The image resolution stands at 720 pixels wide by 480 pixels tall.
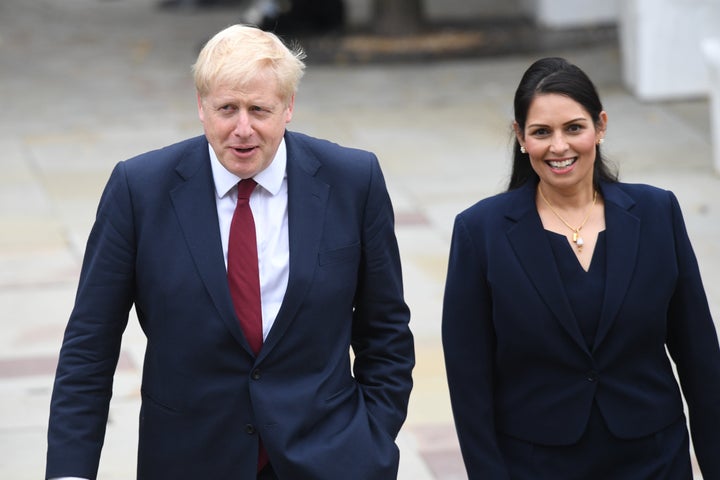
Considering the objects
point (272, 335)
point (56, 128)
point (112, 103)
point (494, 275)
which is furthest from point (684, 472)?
point (112, 103)

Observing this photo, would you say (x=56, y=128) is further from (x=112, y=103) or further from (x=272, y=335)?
(x=272, y=335)

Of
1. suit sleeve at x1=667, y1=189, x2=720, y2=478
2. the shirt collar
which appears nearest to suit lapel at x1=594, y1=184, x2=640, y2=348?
suit sleeve at x1=667, y1=189, x2=720, y2=478

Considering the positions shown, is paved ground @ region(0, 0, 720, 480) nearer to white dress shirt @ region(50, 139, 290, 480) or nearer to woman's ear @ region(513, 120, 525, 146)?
woman's ear @ region(513, 120, 525, 146)

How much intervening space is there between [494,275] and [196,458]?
3.01 ft

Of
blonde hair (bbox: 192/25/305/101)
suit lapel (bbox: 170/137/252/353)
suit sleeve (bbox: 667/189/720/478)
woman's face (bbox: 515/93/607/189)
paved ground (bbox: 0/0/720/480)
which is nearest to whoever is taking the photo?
blonde hair (bbox: 192/25/305/101)

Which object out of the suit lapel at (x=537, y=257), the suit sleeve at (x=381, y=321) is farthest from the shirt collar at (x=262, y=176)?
the suit lapel at (x=537, y=257)

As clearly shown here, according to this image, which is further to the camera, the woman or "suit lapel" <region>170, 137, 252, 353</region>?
the woman

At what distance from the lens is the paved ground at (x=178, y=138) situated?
738cm

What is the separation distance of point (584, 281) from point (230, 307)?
0.94 m

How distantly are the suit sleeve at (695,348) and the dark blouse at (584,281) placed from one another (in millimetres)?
218

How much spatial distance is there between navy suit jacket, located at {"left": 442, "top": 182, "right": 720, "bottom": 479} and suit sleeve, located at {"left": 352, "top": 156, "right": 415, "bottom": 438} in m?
0.13

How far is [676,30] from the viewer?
1419 centimetres

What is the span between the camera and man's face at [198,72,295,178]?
143 inches

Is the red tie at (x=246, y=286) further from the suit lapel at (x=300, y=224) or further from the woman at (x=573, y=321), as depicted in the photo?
the woman at (x=573, y=321)
